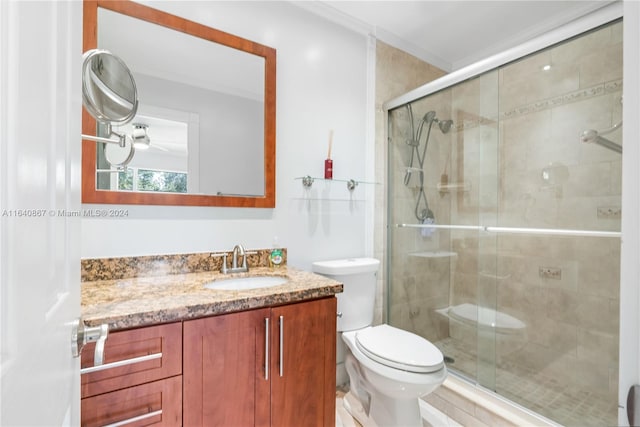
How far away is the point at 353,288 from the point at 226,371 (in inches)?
Answer: 35.8

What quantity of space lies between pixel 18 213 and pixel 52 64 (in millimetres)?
251

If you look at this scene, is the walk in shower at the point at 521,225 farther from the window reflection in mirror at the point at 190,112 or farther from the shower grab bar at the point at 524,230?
the window reflection in mirror at the point at 190,112

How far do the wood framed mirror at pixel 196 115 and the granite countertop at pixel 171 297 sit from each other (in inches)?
14.8

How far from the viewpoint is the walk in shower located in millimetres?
1402

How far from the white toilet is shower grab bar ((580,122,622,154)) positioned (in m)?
1.23

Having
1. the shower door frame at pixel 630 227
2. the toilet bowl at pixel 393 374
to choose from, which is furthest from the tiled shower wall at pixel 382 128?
the shower door frame at pixel 630 227

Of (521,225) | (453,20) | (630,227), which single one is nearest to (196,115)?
(630,227)

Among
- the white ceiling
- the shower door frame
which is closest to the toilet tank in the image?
the shower door frame

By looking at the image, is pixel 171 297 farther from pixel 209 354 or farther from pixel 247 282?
pixel 247 282

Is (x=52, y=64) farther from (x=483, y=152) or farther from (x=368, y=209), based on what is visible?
(x=483, y=152)

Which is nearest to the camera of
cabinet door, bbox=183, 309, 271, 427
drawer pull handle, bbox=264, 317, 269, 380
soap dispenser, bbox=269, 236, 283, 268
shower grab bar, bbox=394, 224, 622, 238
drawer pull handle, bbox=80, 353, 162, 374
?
drawer pull handle, bbox=80, 353, 162, 374

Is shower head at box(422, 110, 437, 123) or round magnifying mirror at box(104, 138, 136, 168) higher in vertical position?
shower head at box(422, 110, 437, 123)

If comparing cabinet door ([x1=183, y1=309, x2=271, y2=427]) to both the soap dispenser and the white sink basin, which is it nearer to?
the white sink basin

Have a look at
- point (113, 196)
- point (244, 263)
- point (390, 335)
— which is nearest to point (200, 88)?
point (113, 196)
